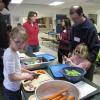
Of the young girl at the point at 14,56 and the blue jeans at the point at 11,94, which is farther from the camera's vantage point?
the blue jeans at the point at 11,94

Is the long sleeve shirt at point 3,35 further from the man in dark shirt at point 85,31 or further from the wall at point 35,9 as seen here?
the wall at point 35,9

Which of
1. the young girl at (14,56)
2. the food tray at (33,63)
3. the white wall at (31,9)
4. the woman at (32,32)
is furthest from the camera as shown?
the white wall at (31,9)

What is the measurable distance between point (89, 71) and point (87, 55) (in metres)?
0.23

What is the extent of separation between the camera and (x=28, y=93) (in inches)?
45.1

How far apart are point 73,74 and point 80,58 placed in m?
0.44

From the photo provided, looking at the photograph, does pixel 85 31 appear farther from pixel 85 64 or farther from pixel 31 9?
pixel 31 9

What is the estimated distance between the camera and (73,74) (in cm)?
130

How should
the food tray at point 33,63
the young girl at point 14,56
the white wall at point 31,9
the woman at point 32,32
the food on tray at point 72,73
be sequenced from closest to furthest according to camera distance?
the young girl at point 14,56 < the food on tray at point 72,73 < the food tray at point 33,63 < the woman at point 32,32 < the white wall at point 31,9

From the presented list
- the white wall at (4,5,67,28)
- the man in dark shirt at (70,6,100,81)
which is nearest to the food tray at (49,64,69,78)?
the man in dark shirt at (70,6,100,81)

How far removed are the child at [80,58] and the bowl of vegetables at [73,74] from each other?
0.20 meters

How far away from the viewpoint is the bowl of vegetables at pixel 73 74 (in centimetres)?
125

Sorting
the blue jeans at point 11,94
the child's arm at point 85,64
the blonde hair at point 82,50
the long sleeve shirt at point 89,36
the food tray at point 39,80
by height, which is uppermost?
the long sleeve shirt at point 89,36

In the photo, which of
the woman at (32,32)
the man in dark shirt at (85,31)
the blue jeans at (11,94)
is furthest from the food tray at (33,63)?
the woman at (32,32)

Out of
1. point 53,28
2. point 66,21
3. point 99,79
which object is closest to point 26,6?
point 53,28
